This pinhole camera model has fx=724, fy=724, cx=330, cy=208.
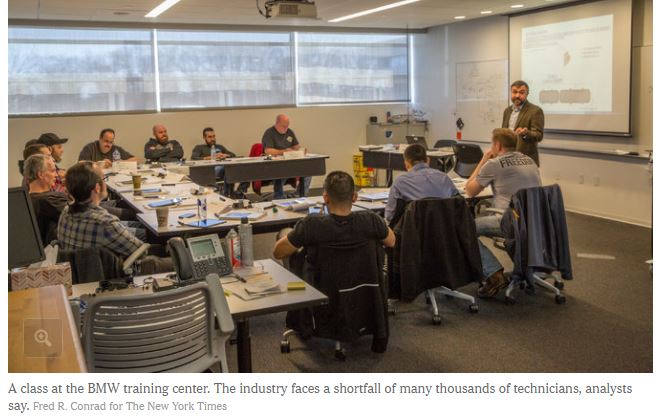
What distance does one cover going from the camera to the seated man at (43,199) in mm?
4578

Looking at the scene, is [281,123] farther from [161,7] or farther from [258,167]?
[161,7]

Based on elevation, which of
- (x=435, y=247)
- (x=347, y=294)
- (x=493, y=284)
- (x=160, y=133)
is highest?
(x=160, y=133)

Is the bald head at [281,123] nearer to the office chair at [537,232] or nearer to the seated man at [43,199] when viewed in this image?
the seated man at [43,199]

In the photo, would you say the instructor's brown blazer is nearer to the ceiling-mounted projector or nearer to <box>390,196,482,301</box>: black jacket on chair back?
the ceiling-mounted projector

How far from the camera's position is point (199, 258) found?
125 inches

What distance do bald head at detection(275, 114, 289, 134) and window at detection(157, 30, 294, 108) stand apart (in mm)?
1369

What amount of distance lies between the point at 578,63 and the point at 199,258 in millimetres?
6156

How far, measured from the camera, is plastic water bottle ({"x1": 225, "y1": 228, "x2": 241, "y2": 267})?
11.2 feet

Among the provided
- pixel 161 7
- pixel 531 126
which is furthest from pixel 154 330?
pixel 161 7

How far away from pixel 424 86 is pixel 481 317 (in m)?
7.09

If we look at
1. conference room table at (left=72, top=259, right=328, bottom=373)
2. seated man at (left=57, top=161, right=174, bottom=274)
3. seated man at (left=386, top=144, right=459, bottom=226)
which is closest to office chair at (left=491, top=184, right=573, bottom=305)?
seated man at (left=386, top=144, right=459, bottom=226)

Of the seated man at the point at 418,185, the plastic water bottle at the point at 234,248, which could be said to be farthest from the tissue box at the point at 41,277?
the seated man at the point at 418,185
